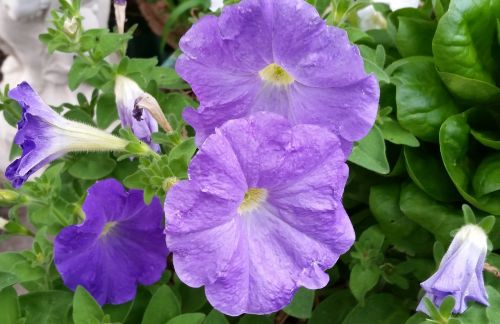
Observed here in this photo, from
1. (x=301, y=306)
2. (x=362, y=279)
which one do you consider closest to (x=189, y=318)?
(x=301, y=306)

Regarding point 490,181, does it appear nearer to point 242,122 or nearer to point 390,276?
point 390,276

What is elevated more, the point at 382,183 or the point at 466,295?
the point at 466,295

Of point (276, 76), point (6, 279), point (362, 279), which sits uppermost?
point (276, 76)

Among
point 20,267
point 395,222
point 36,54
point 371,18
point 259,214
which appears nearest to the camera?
point 259,214

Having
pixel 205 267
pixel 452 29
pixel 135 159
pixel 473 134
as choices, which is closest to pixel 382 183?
pixel 473 134

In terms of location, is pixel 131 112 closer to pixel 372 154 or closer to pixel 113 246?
pixel 113 246

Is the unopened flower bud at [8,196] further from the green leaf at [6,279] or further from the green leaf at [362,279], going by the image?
the green leaf at [362,279]

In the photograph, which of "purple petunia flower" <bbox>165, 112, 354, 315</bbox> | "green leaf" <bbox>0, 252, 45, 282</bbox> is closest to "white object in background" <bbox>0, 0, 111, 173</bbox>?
"green leaf" <bbox>0, 252, 45, 282</bbox>
